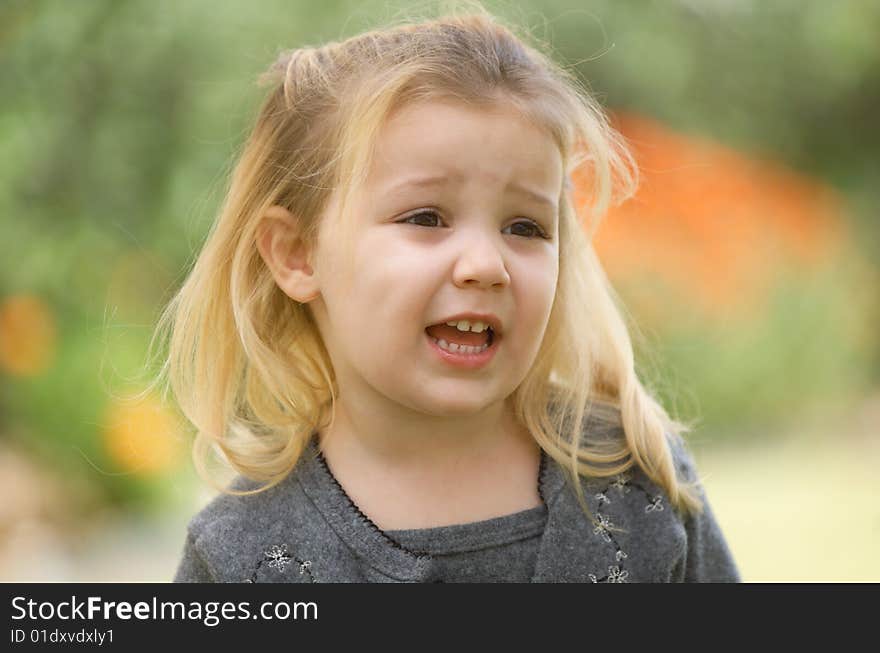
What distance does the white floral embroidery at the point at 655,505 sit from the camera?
1405 millimetres

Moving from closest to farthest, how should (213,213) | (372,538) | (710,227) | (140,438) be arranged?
(372,538) < (213,213) < (140,438) < (710,227)

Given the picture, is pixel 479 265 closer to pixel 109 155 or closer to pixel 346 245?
pixel 346 245

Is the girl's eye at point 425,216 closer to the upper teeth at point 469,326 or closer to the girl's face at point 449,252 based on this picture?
the girl's face at point 449,252

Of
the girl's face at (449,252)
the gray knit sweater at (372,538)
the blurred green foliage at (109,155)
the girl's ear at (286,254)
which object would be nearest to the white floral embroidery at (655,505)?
the gray knit sweater at (372,538)

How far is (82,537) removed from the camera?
289 centimetres

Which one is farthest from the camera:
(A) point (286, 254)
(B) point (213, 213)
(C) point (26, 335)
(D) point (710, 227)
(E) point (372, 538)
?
(D) point (710, 227)

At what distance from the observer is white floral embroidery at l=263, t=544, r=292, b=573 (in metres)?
1.33

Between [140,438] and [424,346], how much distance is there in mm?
1772

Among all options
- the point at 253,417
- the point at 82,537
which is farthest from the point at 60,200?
the point at 253,417

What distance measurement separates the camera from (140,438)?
284 cm

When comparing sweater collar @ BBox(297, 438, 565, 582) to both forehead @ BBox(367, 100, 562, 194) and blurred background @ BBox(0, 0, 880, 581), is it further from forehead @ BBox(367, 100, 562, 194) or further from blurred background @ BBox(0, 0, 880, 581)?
blurred background @ BBox(0, 0, 880, 581)

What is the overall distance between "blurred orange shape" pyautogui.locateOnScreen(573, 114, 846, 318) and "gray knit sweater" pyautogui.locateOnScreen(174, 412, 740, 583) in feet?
6.36

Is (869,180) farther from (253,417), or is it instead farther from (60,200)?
(253,417)

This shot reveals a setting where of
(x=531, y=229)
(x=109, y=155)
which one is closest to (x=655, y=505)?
(x=531, y=229)
